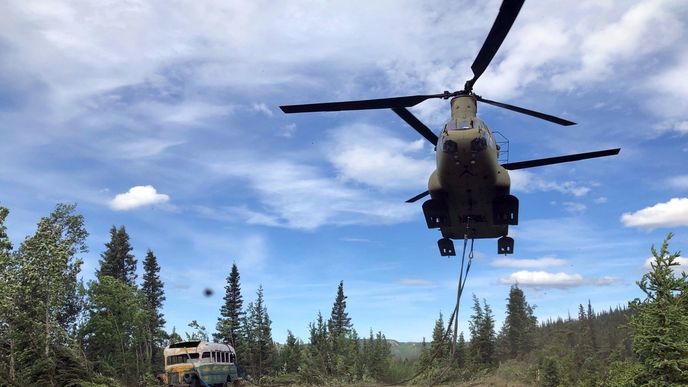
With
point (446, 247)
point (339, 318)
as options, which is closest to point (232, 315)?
point (339, 318)

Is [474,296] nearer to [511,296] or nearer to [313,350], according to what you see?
[511,296]

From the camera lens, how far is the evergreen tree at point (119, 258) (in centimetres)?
6238

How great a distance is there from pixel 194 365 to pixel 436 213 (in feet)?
63.6

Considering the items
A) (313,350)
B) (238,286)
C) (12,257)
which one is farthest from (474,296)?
(12,257)

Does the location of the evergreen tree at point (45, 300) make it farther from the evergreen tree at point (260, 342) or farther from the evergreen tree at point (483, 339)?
the evergreen tree at point (483, 339)

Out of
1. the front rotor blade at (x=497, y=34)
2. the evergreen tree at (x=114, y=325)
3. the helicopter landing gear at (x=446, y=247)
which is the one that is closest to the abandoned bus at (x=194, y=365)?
the helicopter landing gear at (x=446, y=247)

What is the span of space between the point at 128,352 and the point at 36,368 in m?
35.4

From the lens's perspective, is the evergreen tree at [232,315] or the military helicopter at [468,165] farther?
the evergreen tree at [232,315]

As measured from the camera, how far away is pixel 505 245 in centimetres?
1480

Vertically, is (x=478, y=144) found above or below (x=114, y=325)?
above

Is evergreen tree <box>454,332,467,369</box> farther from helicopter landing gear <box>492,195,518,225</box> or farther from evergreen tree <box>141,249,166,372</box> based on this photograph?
helicopter landing gear <box>492,195,518,225</box>

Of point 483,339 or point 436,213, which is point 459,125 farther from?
point 483,339

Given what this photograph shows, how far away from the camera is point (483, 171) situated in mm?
11617

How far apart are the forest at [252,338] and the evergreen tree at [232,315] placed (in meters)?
0.14
